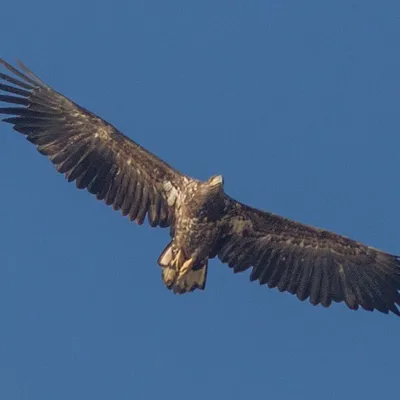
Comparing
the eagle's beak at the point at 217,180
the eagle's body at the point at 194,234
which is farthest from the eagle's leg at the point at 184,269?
the eagle's beak at the point at 217,180

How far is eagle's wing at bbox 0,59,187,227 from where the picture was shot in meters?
30.8

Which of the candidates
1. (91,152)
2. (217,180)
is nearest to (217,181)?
(217,180)

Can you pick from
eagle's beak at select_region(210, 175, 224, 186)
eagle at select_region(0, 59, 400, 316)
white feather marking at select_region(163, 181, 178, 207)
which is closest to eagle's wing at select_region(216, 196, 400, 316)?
eagle at select_region(0, 59, 400, 316)

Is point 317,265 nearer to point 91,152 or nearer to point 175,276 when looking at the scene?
point 175,276

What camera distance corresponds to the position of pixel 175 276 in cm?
3033

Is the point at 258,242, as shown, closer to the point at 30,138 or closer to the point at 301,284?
the point at 301,284

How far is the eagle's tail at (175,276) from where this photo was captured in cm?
3033

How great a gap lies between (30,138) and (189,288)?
3.97 m

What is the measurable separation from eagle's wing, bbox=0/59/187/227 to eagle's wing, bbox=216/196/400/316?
1.70m

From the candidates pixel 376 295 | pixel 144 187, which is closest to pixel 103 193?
pixel 144 187

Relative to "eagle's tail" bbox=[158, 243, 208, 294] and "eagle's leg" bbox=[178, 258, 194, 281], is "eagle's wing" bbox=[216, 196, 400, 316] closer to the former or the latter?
"eagle's tail" bbox=[158, 243, 208, 294]

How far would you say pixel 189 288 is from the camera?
30.4 m

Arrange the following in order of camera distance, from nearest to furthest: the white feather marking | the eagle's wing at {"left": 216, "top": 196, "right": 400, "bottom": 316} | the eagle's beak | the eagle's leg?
the eagle's beak
the eagle's leg
the white feather marking
the eagle's wing at {"left": 216, "top": 196, "right": 400, "bottom": 316}

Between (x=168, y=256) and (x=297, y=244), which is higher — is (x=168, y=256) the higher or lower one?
the lower one
